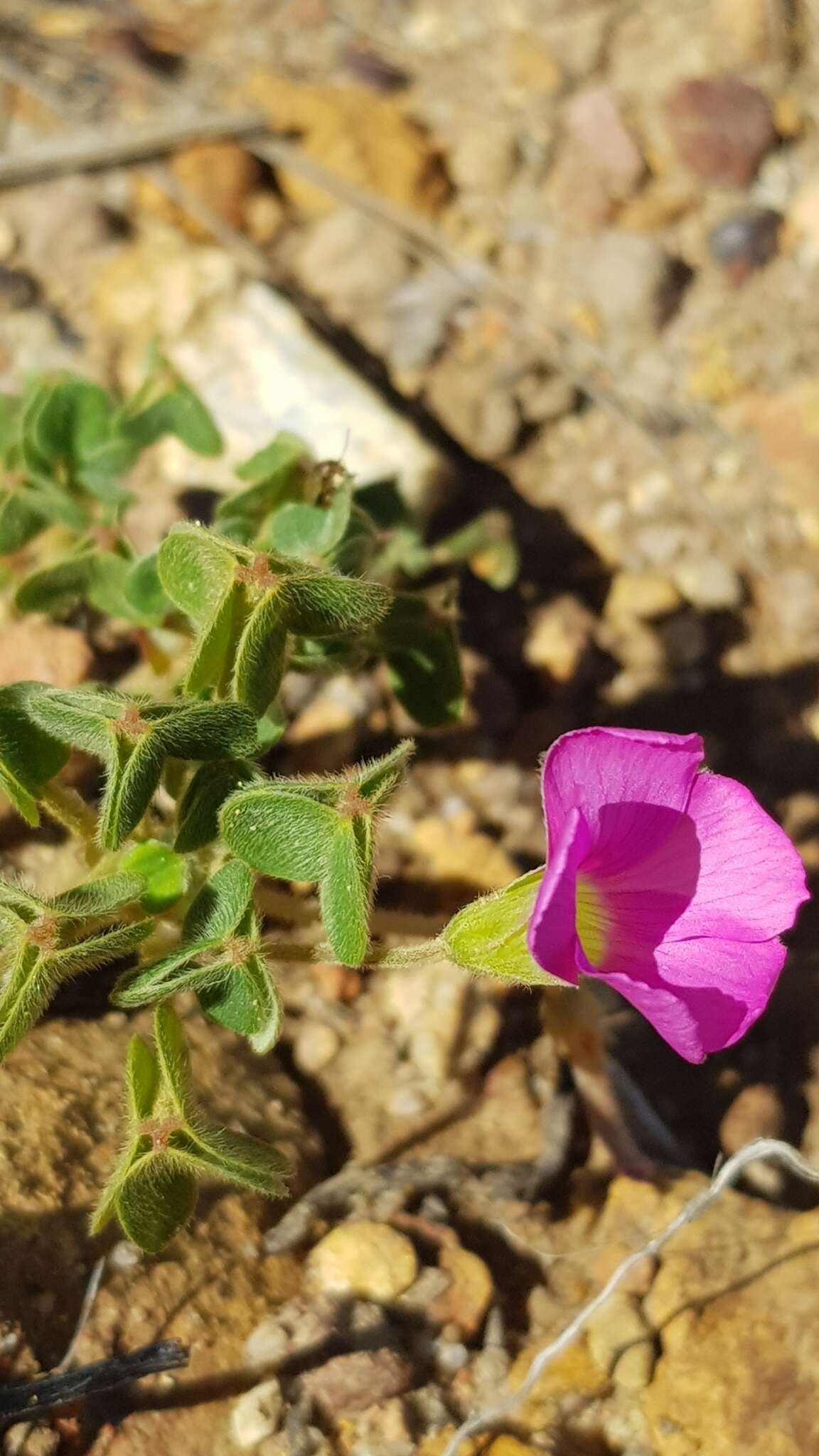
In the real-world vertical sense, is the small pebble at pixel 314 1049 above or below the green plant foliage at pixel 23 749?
below

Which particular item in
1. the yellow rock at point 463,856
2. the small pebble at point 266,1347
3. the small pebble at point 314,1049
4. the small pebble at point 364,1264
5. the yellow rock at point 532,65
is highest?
the yellow rock at point 532,65

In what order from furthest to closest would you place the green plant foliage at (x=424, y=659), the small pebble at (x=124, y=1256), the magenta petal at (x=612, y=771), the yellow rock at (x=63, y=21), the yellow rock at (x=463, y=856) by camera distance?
the yellow rock at (x=63, y=21) < the yellow rock at (x=463, y=856) < the green plant foliage at (x=424, y=659) < the small pebble at (x=124, y=1256) < the magenta petal at (x=612, y=771)

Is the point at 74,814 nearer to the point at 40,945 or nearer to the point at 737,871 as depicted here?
the point at 40,945

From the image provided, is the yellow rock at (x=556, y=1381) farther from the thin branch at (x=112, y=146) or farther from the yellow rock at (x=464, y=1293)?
the thin branch at (x=112, y=146)

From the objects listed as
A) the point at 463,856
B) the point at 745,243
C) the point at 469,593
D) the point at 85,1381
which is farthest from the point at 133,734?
the point at 745,243

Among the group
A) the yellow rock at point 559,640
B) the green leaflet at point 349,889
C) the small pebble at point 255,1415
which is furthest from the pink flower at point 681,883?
the yellow rock at point 559,640

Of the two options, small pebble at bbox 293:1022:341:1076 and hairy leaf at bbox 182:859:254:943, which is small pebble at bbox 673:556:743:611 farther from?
hairy leaf at bbox 182:859:254:943

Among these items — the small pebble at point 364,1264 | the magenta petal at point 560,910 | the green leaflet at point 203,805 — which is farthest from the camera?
the small pebble at point 364,1264

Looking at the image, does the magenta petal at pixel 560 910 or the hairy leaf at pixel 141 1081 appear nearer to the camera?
the magenta petal at pixel 560 910
